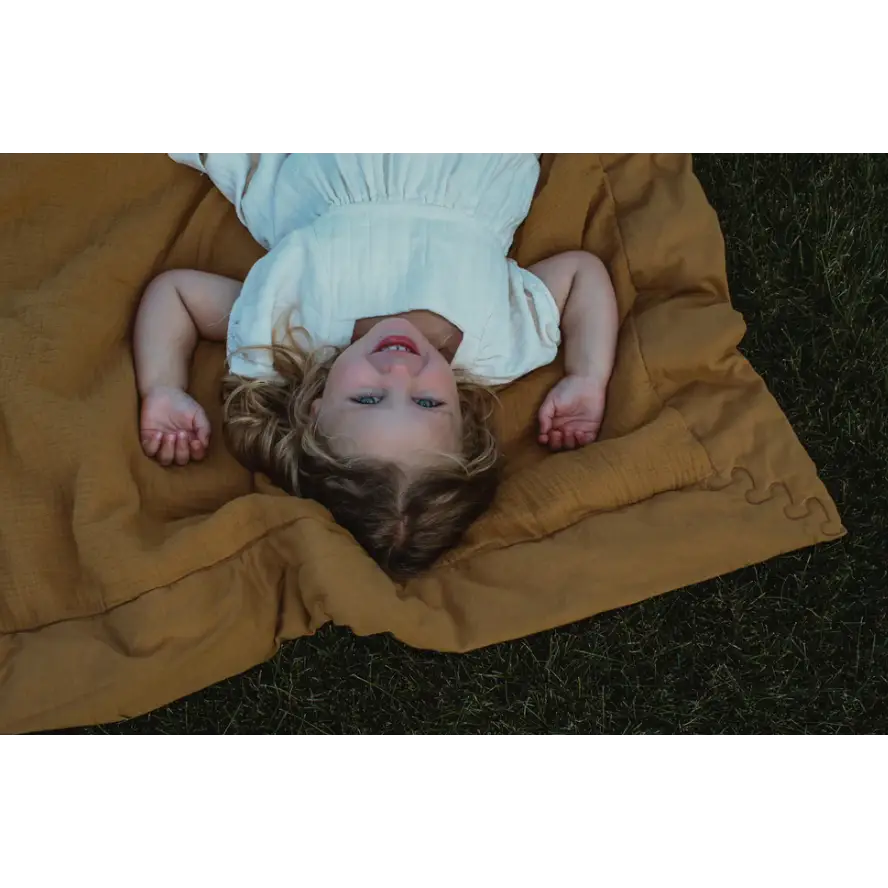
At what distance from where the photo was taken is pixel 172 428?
147 centimetres

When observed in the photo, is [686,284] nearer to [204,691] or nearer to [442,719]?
[442,719]

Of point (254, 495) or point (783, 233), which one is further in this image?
point (783, 233)

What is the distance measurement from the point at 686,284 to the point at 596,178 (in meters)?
0.28

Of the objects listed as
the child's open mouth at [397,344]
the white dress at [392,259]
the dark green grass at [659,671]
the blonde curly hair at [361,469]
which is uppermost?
the white dress at [392,259]

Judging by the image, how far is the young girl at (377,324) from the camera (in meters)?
1.39

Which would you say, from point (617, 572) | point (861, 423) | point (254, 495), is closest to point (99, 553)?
point (254, 495)

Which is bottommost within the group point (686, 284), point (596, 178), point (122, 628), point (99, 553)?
point (122, 628)

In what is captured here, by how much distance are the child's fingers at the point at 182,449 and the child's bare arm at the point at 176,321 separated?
95 mm

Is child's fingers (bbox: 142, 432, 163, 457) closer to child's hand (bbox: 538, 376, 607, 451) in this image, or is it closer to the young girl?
the young girl

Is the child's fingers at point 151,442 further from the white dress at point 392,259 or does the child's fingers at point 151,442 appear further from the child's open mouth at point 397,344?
the child's open mouth at point 397,344

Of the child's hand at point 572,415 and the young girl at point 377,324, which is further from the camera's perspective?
the child's hand at point 572,415

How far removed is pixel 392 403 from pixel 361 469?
110 mm

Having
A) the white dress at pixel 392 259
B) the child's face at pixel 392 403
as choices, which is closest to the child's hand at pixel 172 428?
the white dress at pixel 392 259

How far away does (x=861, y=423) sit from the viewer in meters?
1.53
